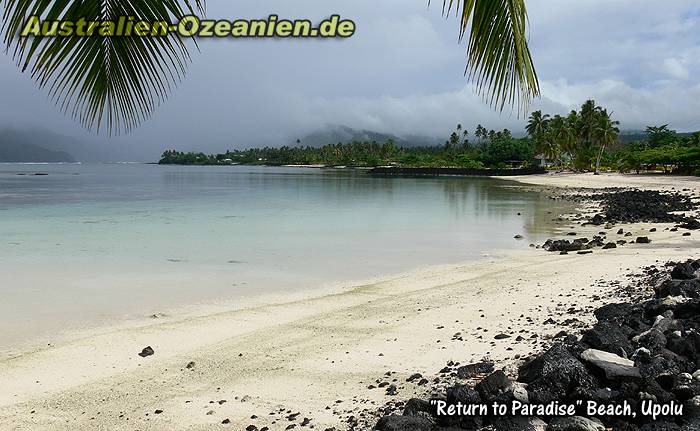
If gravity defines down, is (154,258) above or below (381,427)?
below

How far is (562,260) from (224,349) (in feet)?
29.6

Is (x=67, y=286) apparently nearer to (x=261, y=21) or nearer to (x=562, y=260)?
(x=261, y=21)

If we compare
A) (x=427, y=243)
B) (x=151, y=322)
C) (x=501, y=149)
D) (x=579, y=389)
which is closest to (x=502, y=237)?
(x=427, y=243)

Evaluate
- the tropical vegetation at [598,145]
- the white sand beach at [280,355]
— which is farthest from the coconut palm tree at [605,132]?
the white sand beach at [280,355]

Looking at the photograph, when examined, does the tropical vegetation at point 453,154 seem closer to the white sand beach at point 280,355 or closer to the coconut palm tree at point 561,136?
the coconut palm tree at point 561,136

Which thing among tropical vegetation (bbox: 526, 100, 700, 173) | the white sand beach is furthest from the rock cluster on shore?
tropical vegetation (bbox: 526, 100, 700, 173)

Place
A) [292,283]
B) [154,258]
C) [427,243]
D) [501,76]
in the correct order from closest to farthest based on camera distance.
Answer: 1. [501,76]
2. [292,283]
3. [154,258]
4. [427,243]

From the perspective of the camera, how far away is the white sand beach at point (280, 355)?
4.96m

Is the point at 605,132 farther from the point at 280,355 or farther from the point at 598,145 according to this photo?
the point at 280,355

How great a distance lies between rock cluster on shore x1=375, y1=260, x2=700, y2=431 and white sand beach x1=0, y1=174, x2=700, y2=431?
75 centimetres

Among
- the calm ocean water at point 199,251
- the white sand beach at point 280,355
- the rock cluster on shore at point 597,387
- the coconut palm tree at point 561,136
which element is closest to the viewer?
the rock cluster on shore at point 597,387

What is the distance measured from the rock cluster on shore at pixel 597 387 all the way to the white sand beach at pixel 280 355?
0.75 metres

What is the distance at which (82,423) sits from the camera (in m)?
4.88

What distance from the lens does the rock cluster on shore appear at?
12.3 feet
